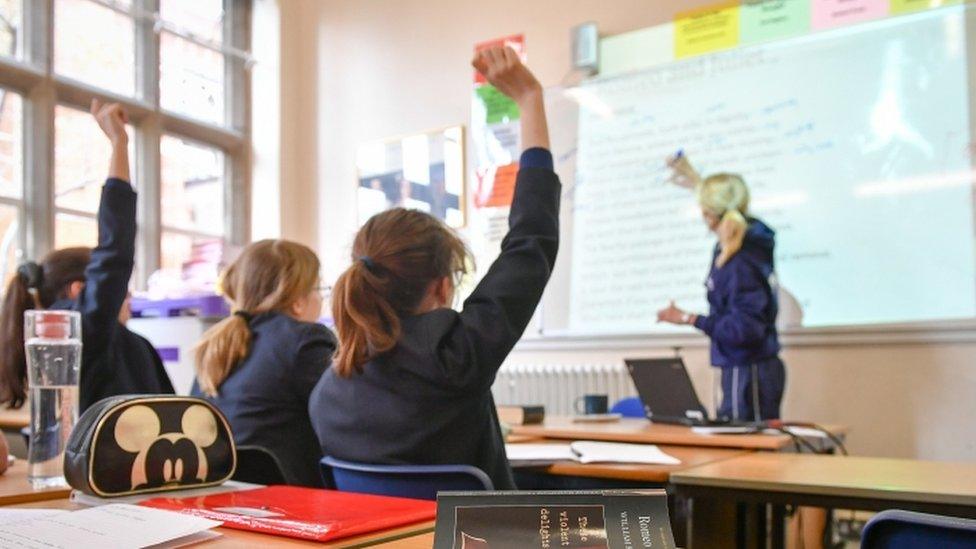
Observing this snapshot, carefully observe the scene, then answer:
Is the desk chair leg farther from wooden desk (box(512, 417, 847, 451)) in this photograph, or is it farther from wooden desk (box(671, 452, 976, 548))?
wooden desk (box(512, 417, 847, 451))

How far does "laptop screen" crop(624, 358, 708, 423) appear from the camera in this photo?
8.56ft

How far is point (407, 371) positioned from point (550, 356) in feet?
9.75

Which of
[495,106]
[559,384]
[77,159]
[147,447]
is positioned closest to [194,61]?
[77,159]

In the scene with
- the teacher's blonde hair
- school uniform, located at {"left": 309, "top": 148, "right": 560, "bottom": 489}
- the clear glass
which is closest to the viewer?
the clear glass

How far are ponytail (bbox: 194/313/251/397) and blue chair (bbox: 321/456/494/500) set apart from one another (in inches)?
18.4

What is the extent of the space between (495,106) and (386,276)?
335cm

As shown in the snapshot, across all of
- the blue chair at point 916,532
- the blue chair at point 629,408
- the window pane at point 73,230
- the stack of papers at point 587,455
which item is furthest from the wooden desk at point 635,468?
the window pane at point 73,230

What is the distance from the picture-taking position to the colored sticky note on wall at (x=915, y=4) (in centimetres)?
343

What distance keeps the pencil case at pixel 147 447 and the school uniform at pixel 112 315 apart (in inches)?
33.2

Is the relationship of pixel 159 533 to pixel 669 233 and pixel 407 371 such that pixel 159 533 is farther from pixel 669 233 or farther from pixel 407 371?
pixel 669 233

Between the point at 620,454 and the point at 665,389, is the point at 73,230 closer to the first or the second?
the point at 665,389

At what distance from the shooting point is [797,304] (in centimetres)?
367

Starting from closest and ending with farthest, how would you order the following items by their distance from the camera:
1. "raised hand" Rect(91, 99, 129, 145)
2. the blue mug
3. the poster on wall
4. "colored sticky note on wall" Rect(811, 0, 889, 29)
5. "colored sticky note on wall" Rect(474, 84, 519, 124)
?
"raised hand" Rect(91, 99, 129, 145) < the blue mug < "colored sticky note on wall" Rect(811, 0, 889, 29) < "colored sticky note on wall" Rect(474, 84, 519, 124) < the poster on wall

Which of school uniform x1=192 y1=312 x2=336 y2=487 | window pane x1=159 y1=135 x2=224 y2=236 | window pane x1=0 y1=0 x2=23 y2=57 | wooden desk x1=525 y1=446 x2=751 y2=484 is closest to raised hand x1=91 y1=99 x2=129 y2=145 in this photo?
school uniform x1=192 y1=312 x2=336 y2=487
